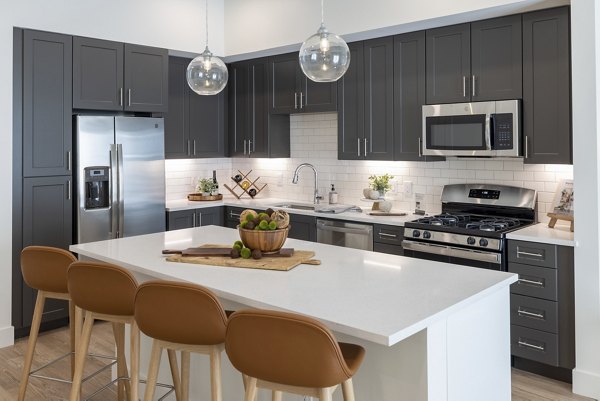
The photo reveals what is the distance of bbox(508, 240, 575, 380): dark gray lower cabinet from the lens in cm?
360

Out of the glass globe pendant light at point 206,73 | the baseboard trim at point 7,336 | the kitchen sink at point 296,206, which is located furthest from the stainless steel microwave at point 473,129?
the baseboard trim at point 7,336

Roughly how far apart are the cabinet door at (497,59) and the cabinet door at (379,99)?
0.77m

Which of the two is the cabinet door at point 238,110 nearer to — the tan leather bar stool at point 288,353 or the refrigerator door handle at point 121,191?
the refrigerator door handle at point 121,191

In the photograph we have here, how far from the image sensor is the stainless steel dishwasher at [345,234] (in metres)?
4.75

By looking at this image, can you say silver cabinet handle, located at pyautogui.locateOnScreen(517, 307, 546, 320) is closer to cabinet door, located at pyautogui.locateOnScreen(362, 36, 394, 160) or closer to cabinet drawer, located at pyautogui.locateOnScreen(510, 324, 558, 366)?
cabinet drawer, located at pyautogui.locateOnScreen(510, 324, 558, 366)

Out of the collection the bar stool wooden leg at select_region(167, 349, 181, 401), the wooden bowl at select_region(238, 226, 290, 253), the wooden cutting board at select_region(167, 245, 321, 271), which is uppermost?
the wooden bowl at select_region(238, 226, 290, 253)

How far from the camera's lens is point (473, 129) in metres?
4.29

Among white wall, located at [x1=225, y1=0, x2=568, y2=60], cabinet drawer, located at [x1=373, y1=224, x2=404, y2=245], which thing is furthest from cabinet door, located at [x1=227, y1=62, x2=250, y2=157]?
cabinet drawer, located at [x1=373, y1=224, x2=404, y2=245]

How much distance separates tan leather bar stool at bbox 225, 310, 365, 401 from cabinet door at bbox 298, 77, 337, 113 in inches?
143

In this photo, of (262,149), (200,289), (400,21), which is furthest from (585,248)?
(262,149)

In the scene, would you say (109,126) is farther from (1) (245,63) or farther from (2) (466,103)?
(2) (466,103)

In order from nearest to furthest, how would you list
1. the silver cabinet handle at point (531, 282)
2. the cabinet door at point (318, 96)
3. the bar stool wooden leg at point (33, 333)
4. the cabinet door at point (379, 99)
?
the bar stool wooden leg at point (33, 333) < the silver cabinet handle at point (531, 282) < the cabinet door at point (379, 99) < the cabinet door at point (318, 96)

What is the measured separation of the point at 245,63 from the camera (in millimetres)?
6062

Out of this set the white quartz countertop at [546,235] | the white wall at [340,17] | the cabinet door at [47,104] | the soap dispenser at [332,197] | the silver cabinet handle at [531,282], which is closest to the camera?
the white quartz countertop at [546,235]
